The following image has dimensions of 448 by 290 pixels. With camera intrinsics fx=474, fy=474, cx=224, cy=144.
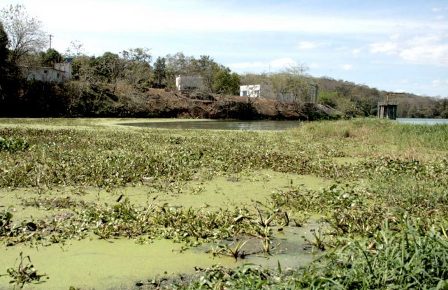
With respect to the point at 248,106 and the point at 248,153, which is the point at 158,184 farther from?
the point at 248,106

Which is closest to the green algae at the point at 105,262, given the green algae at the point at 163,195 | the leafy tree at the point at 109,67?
the green algae at the point at 163,195

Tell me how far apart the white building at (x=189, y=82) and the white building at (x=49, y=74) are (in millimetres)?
15014

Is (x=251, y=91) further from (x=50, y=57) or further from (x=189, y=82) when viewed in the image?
(x=50, y=57)

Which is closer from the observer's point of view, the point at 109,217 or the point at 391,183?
the point at 109,217

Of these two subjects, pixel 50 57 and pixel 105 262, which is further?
pixel 50 57

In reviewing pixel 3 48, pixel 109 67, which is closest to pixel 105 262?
pixel 3 48

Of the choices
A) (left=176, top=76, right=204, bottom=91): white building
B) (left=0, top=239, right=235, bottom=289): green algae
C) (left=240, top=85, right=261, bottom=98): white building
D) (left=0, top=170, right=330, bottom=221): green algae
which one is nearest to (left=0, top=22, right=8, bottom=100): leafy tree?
(left=176, top=76, right=204, bottom=91): white building

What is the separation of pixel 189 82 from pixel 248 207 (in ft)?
161

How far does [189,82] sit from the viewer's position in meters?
55.0

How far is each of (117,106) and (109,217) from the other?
3374 centimetres

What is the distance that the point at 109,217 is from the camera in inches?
223

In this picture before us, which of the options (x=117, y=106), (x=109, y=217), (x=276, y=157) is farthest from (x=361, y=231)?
(x=117, y=106)

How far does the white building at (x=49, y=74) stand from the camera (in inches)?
1452

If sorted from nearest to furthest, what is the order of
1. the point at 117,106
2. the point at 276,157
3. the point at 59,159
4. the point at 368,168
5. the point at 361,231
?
the point at 361,231, the point at 59,159, the point at 368,168, the point at 276,157, the point at 117,106
